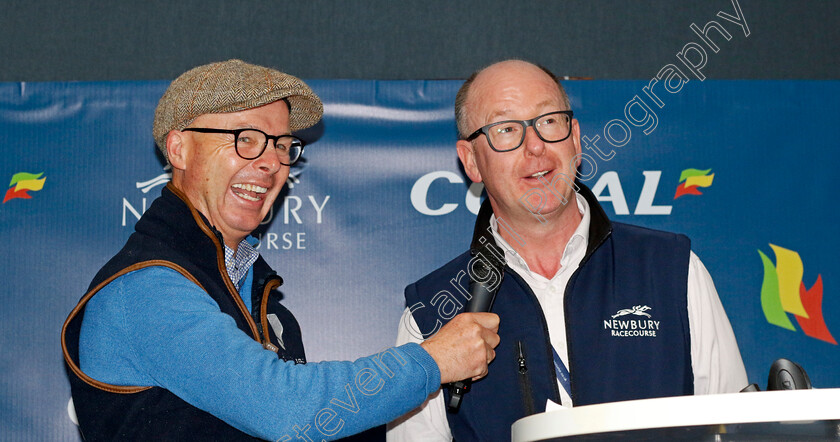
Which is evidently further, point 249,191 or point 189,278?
point 249,191

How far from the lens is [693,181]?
254cm

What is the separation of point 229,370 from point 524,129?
99 centimetres

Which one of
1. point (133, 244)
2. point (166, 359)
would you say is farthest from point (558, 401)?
point (133, 244)

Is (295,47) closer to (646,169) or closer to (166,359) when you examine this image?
(646,169)

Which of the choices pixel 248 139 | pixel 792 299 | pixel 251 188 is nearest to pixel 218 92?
pixel 248 139

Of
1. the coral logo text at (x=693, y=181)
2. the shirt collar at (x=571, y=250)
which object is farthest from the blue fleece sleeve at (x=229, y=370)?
the coral logo text at (x=693, y=181)

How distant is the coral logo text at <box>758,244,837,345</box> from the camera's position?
2457mm

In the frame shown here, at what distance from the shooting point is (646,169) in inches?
101

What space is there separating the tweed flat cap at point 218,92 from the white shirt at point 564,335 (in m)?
0.71

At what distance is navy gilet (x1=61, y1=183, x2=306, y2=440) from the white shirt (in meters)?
0.49

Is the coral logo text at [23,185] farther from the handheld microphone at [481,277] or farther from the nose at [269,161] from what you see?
the handheld microphone at [481,277]

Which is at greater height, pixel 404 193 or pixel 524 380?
pixel 404 193

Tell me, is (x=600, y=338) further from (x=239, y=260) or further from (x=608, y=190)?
(x=239, y=260)

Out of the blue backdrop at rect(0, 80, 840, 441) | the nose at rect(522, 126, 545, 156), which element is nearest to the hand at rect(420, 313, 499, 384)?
the nose at rect(522, 126, 545, 156)
